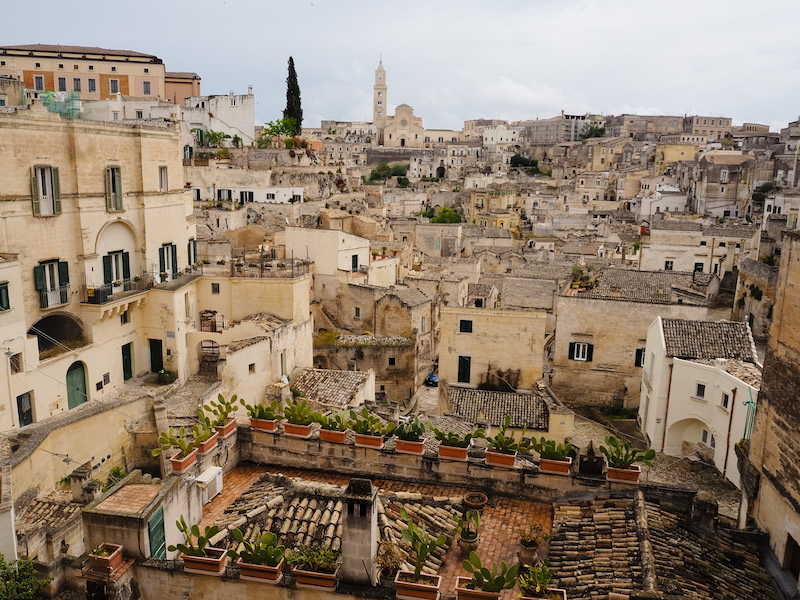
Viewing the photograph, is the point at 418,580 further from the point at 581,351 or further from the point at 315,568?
the point at 581,351

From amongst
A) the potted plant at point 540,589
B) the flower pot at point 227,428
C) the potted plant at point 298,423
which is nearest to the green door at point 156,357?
the flower pot at point 227,428

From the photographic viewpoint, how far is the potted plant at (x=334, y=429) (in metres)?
12.5

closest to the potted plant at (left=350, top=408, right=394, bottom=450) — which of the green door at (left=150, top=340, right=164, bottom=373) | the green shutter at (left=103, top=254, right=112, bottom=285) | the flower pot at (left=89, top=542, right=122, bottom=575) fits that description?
the flower pot at (left=89, top=542, right=122, bottom=575)

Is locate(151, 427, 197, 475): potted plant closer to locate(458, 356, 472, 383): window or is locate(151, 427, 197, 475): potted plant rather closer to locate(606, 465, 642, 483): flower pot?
locate(606, 465, 642, 483): flower pot

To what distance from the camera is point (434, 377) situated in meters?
35.2

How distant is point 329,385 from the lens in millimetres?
25594

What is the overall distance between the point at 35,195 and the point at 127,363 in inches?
289

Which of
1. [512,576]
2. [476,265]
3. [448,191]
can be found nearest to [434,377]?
[476,265]

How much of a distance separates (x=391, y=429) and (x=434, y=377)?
2222 centimetres

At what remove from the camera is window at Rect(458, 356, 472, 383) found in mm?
27997

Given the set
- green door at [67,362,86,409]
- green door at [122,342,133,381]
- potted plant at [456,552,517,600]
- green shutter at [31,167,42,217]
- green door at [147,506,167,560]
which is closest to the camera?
potted plant at [456,552,517,600]

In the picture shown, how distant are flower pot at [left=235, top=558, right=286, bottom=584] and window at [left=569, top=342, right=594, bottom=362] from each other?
22.9 metres

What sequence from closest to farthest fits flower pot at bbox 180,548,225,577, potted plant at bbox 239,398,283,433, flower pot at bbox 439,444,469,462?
flower pot at bbox 180,548,225,577
flower pot at bbox 439,444,469,462
potted plant at bbox 239,398,283,433

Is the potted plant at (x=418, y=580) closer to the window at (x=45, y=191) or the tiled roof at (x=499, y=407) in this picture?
the tiled roof at (x=499, y=407)
